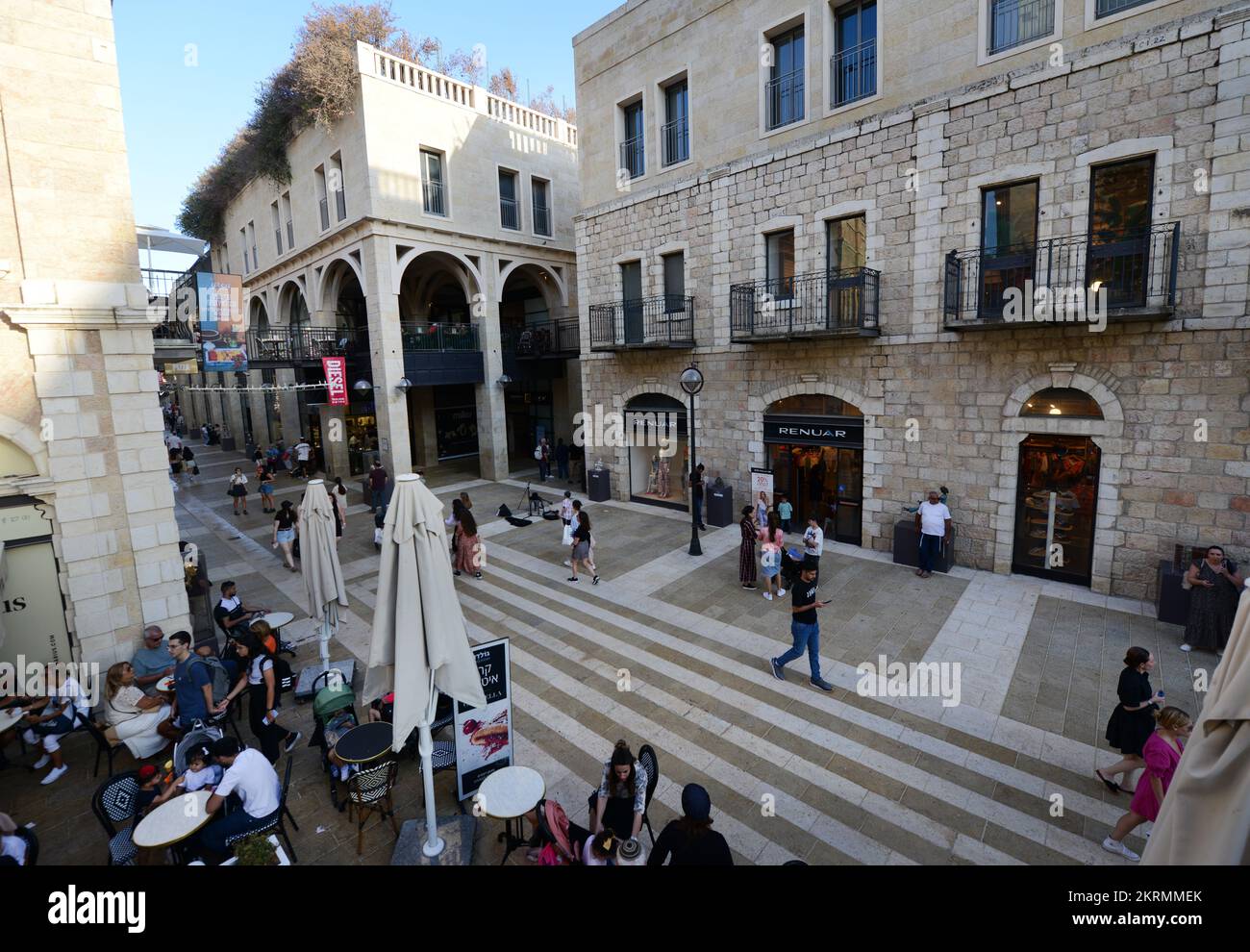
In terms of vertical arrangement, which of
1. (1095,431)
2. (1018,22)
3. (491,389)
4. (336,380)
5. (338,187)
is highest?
(338,187)

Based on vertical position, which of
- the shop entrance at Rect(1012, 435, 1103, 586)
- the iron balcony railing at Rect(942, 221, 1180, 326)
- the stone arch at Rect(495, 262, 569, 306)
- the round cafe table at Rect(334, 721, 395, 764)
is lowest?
the round cafe table at Rect(334, 721, 395, 764)

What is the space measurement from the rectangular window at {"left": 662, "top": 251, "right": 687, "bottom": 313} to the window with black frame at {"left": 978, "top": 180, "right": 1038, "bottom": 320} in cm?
784

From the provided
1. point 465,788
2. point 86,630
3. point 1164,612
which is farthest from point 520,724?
point 1164,612

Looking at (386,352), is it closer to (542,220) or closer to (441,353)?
(441,353)

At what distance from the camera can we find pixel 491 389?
83.2ft

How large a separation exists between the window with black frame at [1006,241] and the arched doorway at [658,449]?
28.4 feet

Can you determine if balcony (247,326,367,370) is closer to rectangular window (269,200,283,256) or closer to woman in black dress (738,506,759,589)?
rectangular window (269,200,283,256)

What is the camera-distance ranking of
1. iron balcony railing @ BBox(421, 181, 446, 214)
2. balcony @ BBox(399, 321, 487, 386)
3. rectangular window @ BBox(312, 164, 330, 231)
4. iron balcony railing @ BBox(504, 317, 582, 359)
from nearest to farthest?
iron balcony railing @ BBox(421, 181, 446, 214)
balcony @ BBox(399, 321, 487, 386)
rectangular window @ BBox(312, 164, 330, 231)
iron balcony railing @ BBox(504, 317, 582, 359)

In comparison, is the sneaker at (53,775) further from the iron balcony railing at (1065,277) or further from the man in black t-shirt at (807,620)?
the iron balcony railing at (1065,277)

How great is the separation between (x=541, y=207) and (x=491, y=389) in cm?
915

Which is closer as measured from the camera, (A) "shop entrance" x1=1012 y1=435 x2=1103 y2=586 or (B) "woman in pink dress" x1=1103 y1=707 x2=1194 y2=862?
(B) "woman in pink dress" x1=1103 y1=707 x2=1194 y2=862

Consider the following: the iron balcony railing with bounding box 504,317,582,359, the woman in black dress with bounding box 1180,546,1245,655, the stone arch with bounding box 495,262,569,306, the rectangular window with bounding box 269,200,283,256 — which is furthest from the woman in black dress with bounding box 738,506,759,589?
the rectangular window with bounding box 269,200,283,256

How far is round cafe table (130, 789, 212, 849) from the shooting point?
501cm

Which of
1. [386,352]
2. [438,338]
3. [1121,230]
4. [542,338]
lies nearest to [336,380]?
[386,352]
